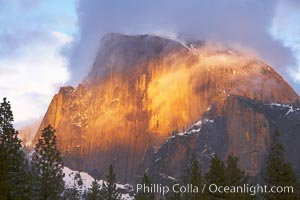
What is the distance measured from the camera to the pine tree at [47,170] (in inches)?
2053

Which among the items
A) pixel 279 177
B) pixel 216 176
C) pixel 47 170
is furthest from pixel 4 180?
pixel 279 177

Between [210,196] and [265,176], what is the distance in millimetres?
6491

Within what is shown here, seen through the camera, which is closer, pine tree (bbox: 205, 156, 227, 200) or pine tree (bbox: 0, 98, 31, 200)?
pine tree (bbox: 0, 98, 31, 200)

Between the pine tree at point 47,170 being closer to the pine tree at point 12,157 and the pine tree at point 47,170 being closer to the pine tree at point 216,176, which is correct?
the pine tree at point 12,157

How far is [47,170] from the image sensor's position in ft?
176

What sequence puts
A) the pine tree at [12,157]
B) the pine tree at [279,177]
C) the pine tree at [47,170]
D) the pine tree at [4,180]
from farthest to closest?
the pine tree at [47,170] < the pine tree at [279,177] < the pine tree at [12,157] < the pine tree at [4,180]

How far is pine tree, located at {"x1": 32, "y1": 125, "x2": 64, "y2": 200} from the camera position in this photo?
5216 centimetres

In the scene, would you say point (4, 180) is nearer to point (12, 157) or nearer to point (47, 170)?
point (12, 157)

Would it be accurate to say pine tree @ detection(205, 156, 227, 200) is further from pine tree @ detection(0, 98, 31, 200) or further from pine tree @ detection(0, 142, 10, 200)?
pine tree @ detection(0, 142, 10, 200)

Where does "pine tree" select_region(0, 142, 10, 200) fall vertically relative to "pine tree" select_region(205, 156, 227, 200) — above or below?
below

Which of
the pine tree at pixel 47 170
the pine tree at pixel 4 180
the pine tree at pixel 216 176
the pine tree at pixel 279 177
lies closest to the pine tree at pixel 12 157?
the pine tree at pixel 4 180

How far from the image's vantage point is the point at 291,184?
4988cm

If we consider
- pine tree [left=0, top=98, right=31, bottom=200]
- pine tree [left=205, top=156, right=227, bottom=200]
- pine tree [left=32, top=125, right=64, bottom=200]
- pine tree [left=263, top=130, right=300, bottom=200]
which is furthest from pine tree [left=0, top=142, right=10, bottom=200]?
pine tree [left=263, top=130, right=300, bottom=200]

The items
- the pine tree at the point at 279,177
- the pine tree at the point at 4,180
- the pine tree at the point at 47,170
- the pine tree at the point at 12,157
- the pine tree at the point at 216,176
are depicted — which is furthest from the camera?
the pine tree at the point at 216,176
